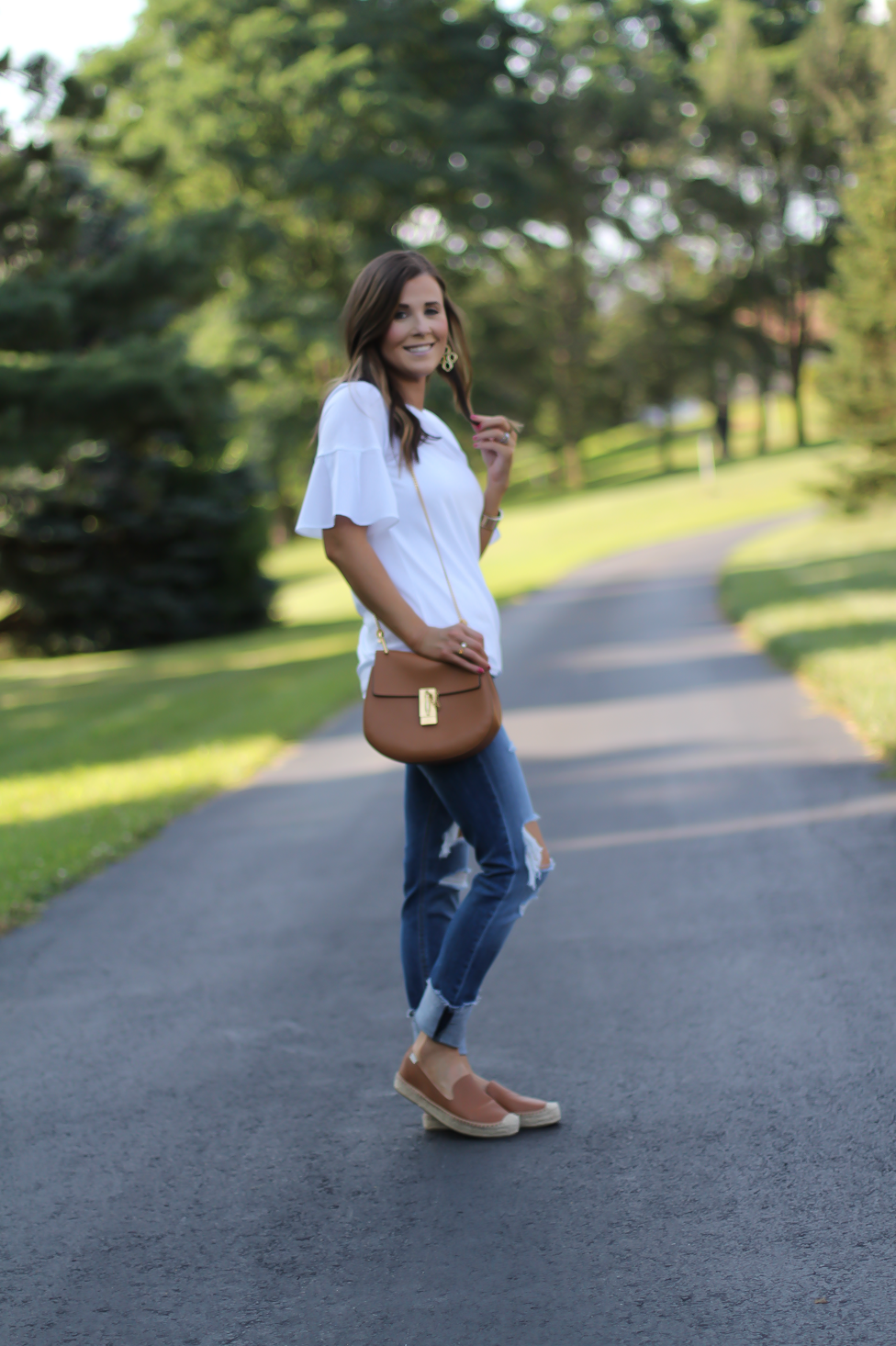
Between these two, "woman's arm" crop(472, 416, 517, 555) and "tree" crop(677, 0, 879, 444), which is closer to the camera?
"woman's arm" crop(472, 416, 517, 555)

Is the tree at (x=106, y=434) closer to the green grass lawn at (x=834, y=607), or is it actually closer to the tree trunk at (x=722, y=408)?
the green grass lawn at (x=834, y=607)

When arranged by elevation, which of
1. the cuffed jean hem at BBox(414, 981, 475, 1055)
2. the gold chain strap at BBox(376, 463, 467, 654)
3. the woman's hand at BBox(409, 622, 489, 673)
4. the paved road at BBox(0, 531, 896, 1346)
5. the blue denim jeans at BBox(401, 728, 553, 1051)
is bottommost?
the paved road at BBox(0, 531, 896, 1346)

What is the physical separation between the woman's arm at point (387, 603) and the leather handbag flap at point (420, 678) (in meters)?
0.02

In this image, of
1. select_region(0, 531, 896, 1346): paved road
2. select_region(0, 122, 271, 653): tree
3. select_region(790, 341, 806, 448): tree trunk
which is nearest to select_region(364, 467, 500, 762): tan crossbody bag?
select_region(0, 531, 896, 1346): paved road

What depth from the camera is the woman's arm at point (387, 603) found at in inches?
122

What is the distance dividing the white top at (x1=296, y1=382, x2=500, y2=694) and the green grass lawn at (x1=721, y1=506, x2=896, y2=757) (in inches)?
194

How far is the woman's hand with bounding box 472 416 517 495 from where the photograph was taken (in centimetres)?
342

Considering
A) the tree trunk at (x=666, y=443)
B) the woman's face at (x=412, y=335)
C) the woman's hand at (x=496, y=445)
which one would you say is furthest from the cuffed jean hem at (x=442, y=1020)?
the tree trunk at (x=666, y=443)

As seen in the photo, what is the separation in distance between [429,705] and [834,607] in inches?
470

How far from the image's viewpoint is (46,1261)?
2.87 metres

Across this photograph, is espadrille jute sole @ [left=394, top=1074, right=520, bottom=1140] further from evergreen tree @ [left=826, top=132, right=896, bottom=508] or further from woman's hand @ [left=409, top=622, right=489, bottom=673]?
evergreen tree @ [left=826, top=132, right=896, bottom=508]

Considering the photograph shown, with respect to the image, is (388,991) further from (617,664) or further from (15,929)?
(617,664)

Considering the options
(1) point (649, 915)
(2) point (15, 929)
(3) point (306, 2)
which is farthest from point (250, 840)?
(3) point (306, 2)

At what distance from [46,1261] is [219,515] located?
840 inches
